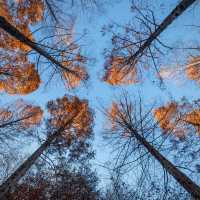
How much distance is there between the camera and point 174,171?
7266 mm

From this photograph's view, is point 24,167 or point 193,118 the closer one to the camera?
point 24,167

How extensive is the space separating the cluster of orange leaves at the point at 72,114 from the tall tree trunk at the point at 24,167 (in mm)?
261

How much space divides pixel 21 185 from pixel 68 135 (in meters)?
3.36

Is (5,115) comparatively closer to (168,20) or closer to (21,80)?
(21,80)

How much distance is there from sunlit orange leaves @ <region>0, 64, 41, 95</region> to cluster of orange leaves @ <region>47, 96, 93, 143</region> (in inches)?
74.4

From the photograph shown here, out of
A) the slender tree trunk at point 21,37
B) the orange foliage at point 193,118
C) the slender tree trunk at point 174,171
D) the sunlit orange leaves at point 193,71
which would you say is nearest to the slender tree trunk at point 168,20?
the slender tree trunk at point 21,37

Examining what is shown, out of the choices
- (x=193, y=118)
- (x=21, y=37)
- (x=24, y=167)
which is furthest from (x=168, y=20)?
(x=24, y=167)

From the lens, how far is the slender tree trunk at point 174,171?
648cm

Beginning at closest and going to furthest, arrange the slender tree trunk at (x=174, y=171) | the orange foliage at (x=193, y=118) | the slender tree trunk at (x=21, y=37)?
1. the slender tree trunk at (x=21, y=37)
2. the slender tree trunk at (x=174, y=171)
3. the orange foliage at (x=193, y=118)

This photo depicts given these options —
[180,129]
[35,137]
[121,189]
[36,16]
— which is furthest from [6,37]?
[121,189]

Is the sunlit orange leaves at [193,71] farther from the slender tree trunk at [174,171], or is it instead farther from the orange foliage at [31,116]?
the orange foliage at [31,116]

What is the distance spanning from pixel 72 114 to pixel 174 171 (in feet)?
18.5

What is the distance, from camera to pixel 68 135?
11.6 metres

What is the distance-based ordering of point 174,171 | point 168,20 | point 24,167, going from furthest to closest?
point 24,167 < point 174,171 < point 168,20
